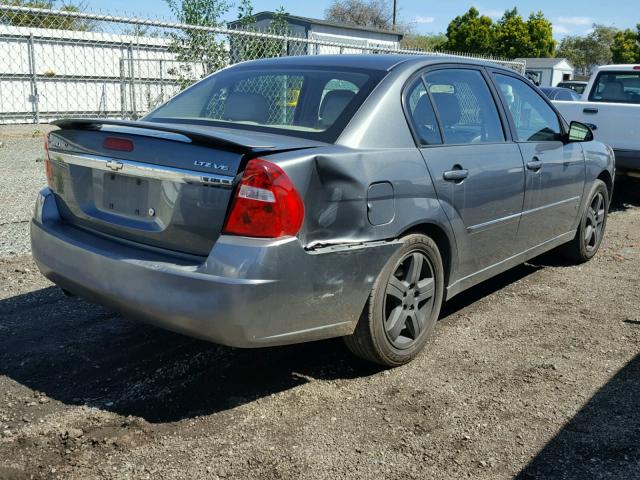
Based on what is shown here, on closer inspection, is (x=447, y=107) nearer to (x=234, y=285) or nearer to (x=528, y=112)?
(x=528, y=112)

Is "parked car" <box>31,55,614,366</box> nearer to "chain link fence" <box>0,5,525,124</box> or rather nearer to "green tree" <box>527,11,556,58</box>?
"chain link fence" <box>0,5,525,124</box>

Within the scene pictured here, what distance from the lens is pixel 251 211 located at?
287 cm

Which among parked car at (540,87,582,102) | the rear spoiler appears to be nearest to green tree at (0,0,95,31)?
the rear spoiler

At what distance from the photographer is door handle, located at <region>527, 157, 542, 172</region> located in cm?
470

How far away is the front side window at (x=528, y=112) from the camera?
4.80 metres

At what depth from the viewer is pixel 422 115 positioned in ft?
12.6

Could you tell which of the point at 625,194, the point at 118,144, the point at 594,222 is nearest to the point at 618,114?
the point at 625,194

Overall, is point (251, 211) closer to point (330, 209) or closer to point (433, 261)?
point (330, 209)

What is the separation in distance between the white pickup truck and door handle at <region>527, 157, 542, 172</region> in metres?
4.45

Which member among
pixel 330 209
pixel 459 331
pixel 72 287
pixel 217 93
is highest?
pixel 217 93

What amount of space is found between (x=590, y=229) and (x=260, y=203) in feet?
14.6

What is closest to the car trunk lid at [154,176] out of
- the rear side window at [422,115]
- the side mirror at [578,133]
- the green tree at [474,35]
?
the rear side window at [422,115]

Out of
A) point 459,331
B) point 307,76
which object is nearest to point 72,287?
point 307,76

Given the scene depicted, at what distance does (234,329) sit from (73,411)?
3.13ft
